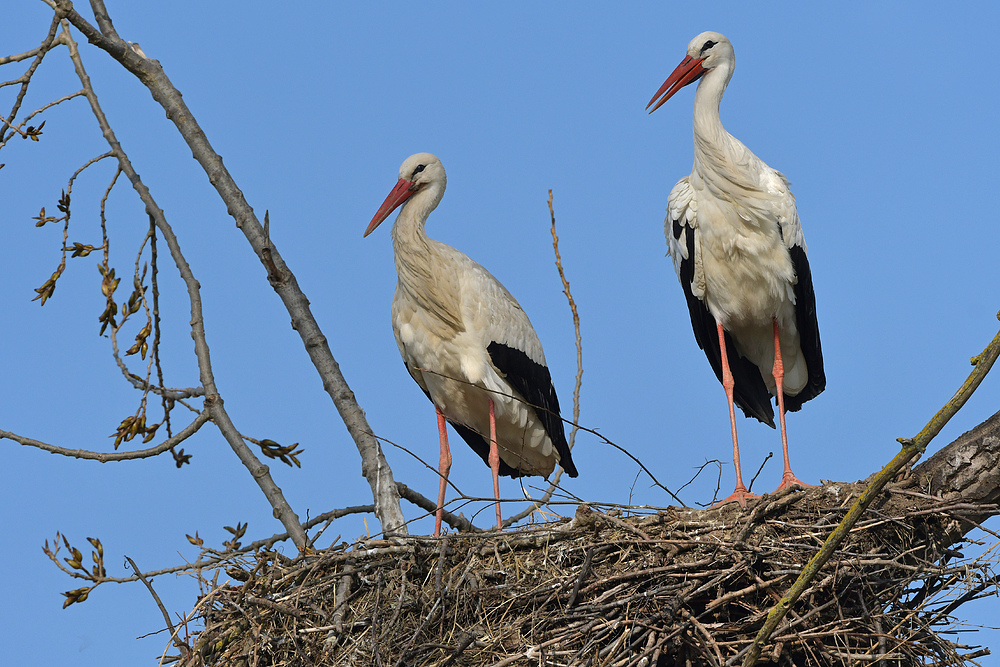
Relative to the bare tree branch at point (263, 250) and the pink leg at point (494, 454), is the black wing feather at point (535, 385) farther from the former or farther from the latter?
the bare tree branch at point (263, 250)

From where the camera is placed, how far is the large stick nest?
475 cm

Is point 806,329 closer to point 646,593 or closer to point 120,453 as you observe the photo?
point 646,593

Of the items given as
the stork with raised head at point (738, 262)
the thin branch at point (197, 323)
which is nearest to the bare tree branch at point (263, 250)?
the thin branch at point (197, 323)

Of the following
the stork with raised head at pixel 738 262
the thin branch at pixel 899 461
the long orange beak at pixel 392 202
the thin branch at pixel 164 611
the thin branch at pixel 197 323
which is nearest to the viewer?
the thin branch at pixel 899 461

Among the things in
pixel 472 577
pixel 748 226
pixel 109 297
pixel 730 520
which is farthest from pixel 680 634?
pixel 109 297

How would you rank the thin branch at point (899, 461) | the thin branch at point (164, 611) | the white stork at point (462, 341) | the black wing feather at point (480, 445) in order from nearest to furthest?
1. the thin branch at point (899, 461)
2. the thin branch at point (164, 611)
3. the white stork at point (462, 341)
4. the black wing feather at point (480, 445)

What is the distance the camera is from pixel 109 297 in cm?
566

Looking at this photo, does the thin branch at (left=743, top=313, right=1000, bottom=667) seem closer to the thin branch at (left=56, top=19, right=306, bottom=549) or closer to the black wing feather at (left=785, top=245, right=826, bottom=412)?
the thin branch at (left=56, top=19, right=306, bottom=549)

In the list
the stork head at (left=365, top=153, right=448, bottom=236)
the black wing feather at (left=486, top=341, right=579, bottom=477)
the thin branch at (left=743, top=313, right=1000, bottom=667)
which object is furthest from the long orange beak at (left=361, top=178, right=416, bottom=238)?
the thin branch at (left=743, top=313, right=1000, bottom=667)

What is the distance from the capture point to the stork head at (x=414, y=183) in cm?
752

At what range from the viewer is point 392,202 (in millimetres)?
7531

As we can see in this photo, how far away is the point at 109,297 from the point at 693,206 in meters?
3.24

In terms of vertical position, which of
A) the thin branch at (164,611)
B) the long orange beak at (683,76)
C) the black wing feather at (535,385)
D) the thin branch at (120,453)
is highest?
the long orange beak at (683,76)

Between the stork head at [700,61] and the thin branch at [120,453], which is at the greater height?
the stork head at [700,61]
